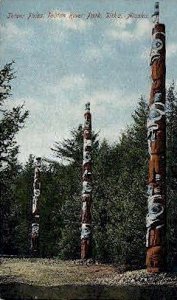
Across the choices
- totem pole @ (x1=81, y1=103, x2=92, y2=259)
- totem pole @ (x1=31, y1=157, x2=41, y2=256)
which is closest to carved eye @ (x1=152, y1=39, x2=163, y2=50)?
totem pole @ (x1=81, y1=103, x2=92, y2=259)

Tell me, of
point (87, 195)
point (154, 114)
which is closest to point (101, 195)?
point (87, 195)

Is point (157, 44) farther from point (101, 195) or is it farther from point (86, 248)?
point (101, 195)

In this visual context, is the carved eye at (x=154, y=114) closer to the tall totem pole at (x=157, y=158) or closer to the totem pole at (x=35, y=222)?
the tall totem pole at (x=157, y=158)

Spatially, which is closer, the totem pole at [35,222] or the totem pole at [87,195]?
the totem pole at [87,195]

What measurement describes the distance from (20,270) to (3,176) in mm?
7048

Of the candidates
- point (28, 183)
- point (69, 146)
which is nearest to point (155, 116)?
point (69, 146)

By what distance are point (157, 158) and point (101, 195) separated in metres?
14.8

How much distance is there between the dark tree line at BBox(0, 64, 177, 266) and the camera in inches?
790

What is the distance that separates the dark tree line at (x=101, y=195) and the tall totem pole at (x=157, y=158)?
7.36 m

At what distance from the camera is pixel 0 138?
1873cm

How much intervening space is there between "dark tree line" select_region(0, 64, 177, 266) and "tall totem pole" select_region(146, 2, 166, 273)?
24.1 ft

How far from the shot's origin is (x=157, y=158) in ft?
41.6

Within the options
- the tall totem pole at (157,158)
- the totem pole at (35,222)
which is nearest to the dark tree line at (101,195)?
the totem pole at (35,222)

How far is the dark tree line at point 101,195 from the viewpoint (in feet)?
65.8
